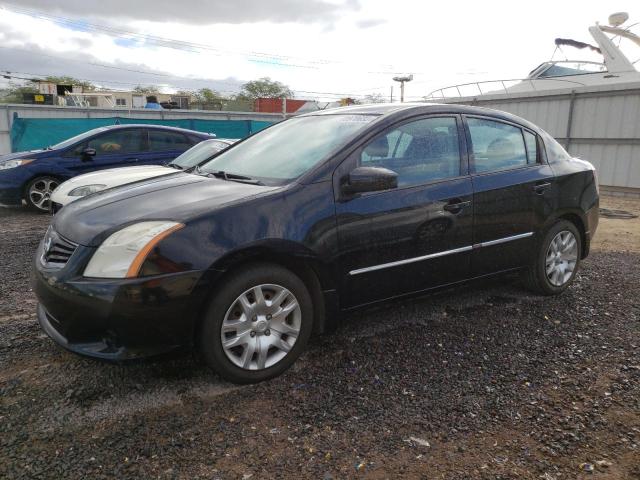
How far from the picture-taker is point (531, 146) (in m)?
4.18

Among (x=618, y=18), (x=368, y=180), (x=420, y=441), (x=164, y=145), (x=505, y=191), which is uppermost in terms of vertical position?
(x=618, y=18)

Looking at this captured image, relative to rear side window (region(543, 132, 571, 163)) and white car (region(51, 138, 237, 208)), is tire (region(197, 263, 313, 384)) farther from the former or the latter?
white car (region(51, 138, 237, 208))

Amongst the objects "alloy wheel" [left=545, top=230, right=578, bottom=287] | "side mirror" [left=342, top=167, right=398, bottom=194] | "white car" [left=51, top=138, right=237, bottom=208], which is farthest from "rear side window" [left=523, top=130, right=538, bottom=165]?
"white car" [left=51, top=138, right=237, bottom=208]

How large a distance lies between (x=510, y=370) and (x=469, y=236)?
1012 mm

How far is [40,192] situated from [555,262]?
27.0 ft

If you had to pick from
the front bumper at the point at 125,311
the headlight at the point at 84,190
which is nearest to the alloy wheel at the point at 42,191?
the headlight at the point at 84,190

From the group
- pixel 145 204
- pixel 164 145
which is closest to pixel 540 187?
pixel 145 204

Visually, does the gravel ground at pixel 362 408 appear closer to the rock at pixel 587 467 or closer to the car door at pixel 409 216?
the rock at pixel 587 467

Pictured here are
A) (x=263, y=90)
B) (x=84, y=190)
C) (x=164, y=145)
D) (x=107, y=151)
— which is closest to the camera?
(x=84, y=190)

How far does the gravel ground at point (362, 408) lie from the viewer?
2238 millimetres

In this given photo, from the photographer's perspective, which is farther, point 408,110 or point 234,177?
point 408,110

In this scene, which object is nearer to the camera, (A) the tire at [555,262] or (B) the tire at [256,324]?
(B) the tire at [256,324]

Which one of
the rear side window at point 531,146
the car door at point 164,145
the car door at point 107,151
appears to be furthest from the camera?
the car door at point 164,145

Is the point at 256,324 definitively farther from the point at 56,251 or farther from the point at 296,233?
the point at 56,251
